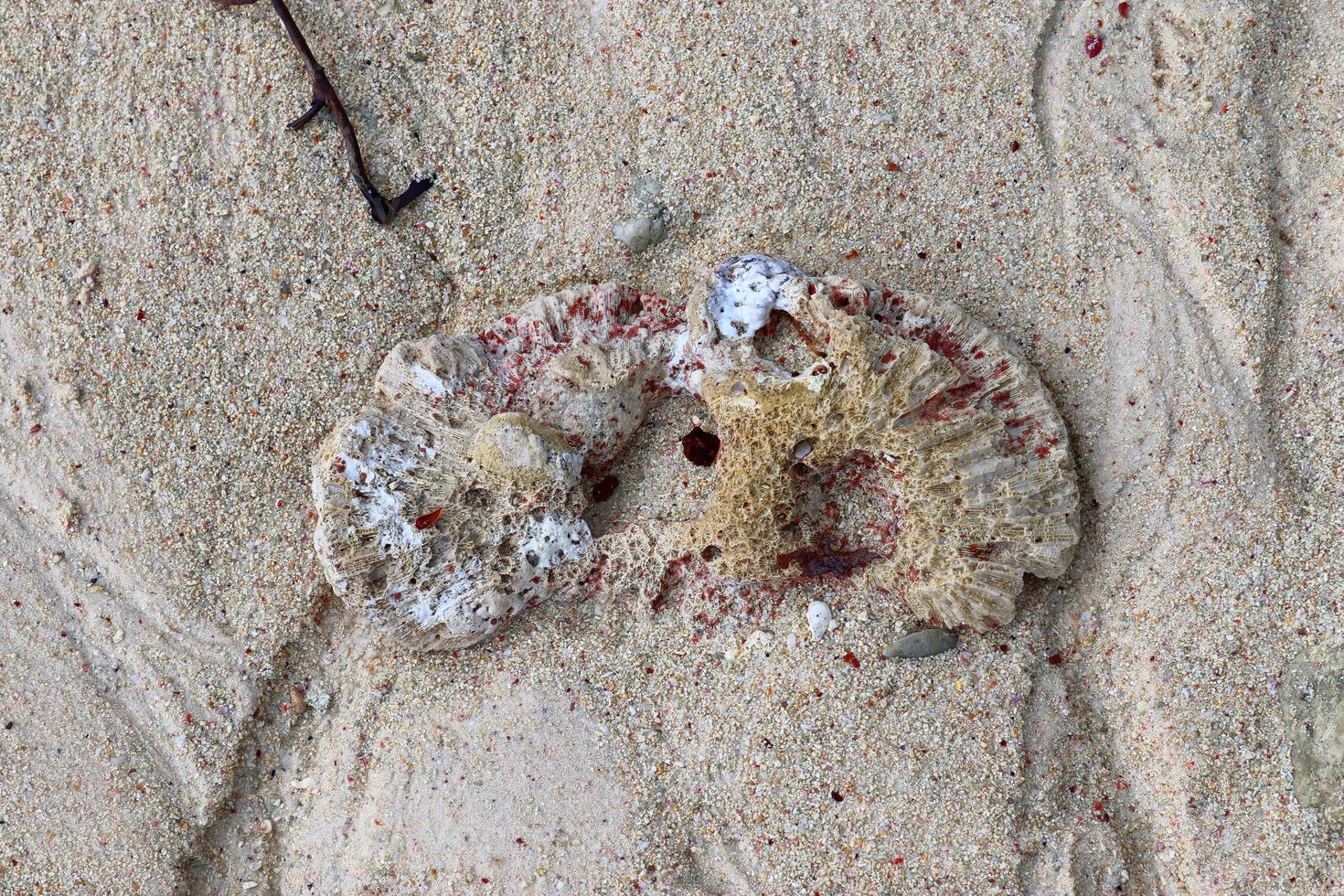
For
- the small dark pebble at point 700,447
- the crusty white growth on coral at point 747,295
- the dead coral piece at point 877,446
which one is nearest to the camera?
the dead coral piece at point 877,446

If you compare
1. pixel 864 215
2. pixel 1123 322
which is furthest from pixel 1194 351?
pixel 864 215

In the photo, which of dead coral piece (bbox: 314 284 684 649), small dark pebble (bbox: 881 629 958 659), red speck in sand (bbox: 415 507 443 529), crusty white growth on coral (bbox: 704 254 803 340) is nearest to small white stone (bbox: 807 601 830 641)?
small dark pebble (bbox: 881 629 958 659)

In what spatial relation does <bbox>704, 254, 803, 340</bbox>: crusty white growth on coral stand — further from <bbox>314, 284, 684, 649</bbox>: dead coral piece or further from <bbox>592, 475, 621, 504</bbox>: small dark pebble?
<bbox>592, 475, 621, 504</bbox>: small dark pebble

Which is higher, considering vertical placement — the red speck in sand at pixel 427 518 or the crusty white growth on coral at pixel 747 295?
the crusty white growth on coral at pixel 747 295

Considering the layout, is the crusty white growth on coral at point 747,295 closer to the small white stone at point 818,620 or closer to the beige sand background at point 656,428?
the beige sand background at point 656,428

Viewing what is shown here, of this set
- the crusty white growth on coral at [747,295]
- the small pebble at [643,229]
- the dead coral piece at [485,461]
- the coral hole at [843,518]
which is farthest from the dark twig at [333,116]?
the coral hole at [843,518]
